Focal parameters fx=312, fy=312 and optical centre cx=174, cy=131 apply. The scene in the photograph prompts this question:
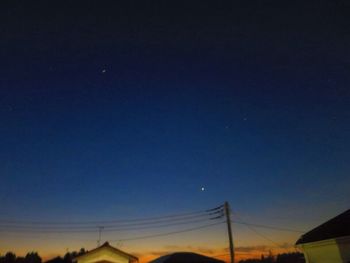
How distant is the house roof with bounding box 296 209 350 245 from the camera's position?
21281 millimetres

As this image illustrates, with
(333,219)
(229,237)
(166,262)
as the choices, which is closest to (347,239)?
(333,219)

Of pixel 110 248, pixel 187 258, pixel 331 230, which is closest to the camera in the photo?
pixel 331 230

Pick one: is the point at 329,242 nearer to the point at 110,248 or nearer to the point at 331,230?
the point at 331,230

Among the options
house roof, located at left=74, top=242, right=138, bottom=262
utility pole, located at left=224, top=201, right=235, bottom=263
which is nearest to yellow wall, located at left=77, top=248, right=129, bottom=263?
house roof, located at left=74, top=242, right=138, bottom=262

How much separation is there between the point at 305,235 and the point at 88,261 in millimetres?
20959

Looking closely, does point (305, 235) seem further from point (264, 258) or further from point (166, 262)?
point (264, 258)

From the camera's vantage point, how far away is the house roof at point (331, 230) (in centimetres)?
2128

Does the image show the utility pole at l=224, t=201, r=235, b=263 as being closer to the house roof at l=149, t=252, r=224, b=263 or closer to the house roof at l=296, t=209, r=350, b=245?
the house roof at l=149, t=252, r=224, b=263

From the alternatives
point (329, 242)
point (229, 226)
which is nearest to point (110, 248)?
point (229, 226)

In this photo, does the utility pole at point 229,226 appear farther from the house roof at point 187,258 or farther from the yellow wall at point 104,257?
the yellow wall at point 104,257

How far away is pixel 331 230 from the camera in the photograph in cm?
2289

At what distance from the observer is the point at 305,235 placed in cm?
2628

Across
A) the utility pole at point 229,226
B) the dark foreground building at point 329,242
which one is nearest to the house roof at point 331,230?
the dark foreground building at point 329,242

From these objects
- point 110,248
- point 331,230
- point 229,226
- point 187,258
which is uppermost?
point 229,226
